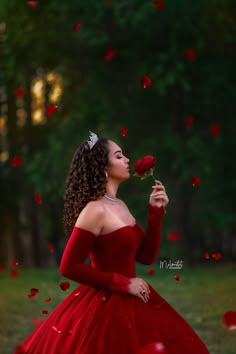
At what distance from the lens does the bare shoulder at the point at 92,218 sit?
422cm

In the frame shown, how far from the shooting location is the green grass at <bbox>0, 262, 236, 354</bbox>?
26.3 ft

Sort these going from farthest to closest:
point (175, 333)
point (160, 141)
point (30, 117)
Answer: point (30, 117) → point (160, 141) → point (175, 333)

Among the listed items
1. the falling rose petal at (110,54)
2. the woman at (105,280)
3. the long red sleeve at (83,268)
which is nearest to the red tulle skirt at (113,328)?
the woman at (105,280)

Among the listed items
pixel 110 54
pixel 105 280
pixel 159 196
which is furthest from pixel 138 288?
pixel 110 54

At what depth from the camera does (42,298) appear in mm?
11180

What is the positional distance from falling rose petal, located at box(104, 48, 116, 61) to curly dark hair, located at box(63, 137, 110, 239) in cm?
951

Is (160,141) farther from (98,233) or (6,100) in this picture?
(98,233)

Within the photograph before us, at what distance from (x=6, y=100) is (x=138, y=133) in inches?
176

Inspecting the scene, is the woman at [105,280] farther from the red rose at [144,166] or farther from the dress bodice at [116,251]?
the red rose at [144,166]

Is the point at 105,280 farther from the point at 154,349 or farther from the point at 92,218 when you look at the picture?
the point at 154,349

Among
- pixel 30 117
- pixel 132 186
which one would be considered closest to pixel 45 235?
pixel 30 117

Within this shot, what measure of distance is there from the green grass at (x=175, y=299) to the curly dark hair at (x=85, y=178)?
3.24 m

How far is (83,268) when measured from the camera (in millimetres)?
4172

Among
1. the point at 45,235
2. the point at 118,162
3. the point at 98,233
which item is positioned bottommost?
the point at 45,235
